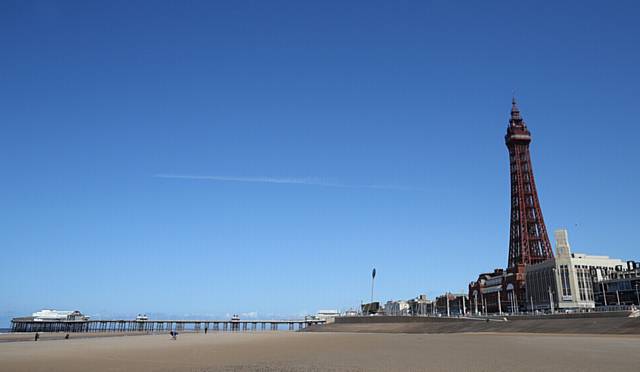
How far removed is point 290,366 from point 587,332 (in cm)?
3211

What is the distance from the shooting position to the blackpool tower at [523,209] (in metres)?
114

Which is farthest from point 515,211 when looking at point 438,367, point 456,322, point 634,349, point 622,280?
point 438,367

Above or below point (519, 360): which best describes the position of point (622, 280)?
above

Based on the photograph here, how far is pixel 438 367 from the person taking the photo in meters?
18.7

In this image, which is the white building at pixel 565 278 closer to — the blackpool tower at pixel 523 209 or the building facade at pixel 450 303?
the blackpool tower at pixel 523 209

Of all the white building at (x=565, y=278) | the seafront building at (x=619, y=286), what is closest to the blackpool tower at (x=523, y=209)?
the white building at (x=565, y=278)

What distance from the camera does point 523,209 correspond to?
118875 mm

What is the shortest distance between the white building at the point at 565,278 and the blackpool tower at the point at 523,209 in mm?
11323

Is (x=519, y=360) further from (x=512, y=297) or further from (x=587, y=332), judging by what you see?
(x=512, y=297)

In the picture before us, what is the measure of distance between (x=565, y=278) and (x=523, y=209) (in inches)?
1237

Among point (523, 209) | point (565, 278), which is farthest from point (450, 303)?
point (565, 278)

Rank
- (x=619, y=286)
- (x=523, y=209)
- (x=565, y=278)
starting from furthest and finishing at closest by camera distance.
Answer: (x=523, y=209) < (x=565, y=278) < (x=619, y=286)

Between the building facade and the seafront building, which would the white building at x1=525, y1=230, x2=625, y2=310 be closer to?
the seafront building

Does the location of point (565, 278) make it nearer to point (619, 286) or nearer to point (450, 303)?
point (619, 286)
